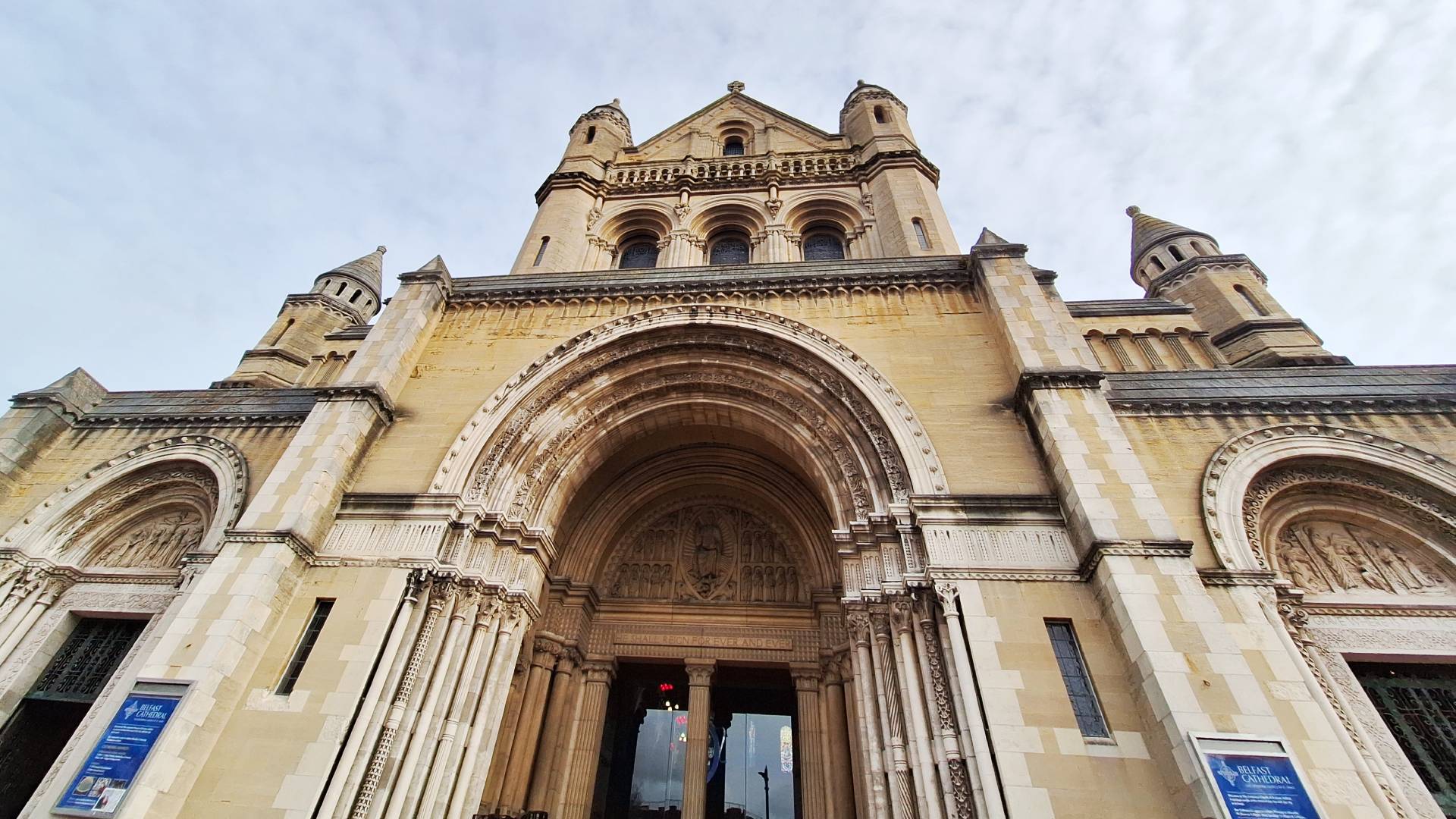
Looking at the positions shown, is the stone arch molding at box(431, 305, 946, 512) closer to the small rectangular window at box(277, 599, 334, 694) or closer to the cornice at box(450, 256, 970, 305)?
the cornice at box(450, 256, 970, 305)

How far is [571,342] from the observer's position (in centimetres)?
1037

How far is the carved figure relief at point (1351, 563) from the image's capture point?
717cm

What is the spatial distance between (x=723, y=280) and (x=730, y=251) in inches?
233

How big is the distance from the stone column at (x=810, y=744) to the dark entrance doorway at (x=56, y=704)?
380 inches

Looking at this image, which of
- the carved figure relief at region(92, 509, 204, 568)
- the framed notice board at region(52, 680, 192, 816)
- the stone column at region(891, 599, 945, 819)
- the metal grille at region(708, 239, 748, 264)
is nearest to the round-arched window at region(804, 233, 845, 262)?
the metal grille at region(708, 239, 748, 264)

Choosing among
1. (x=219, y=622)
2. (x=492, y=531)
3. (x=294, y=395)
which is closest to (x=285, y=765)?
(x=219, y=622)

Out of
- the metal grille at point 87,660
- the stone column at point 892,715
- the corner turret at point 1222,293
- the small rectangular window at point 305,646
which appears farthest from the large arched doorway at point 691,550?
the corner turret at point 1222,293

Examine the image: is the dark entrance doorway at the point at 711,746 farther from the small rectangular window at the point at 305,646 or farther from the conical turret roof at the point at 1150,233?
the conical turret roof at the point at 1150,233

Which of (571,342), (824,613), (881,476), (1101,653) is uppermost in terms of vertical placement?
(571,342)

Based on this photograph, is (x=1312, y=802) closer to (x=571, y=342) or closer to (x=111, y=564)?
(x=571, y=342)

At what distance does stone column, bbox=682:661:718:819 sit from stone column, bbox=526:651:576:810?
1923 millimetres

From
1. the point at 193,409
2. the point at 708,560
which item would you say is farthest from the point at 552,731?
the point at 193,409

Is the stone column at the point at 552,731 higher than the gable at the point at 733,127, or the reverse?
the gable at the point at 733,127

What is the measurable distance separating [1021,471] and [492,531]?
714cm
